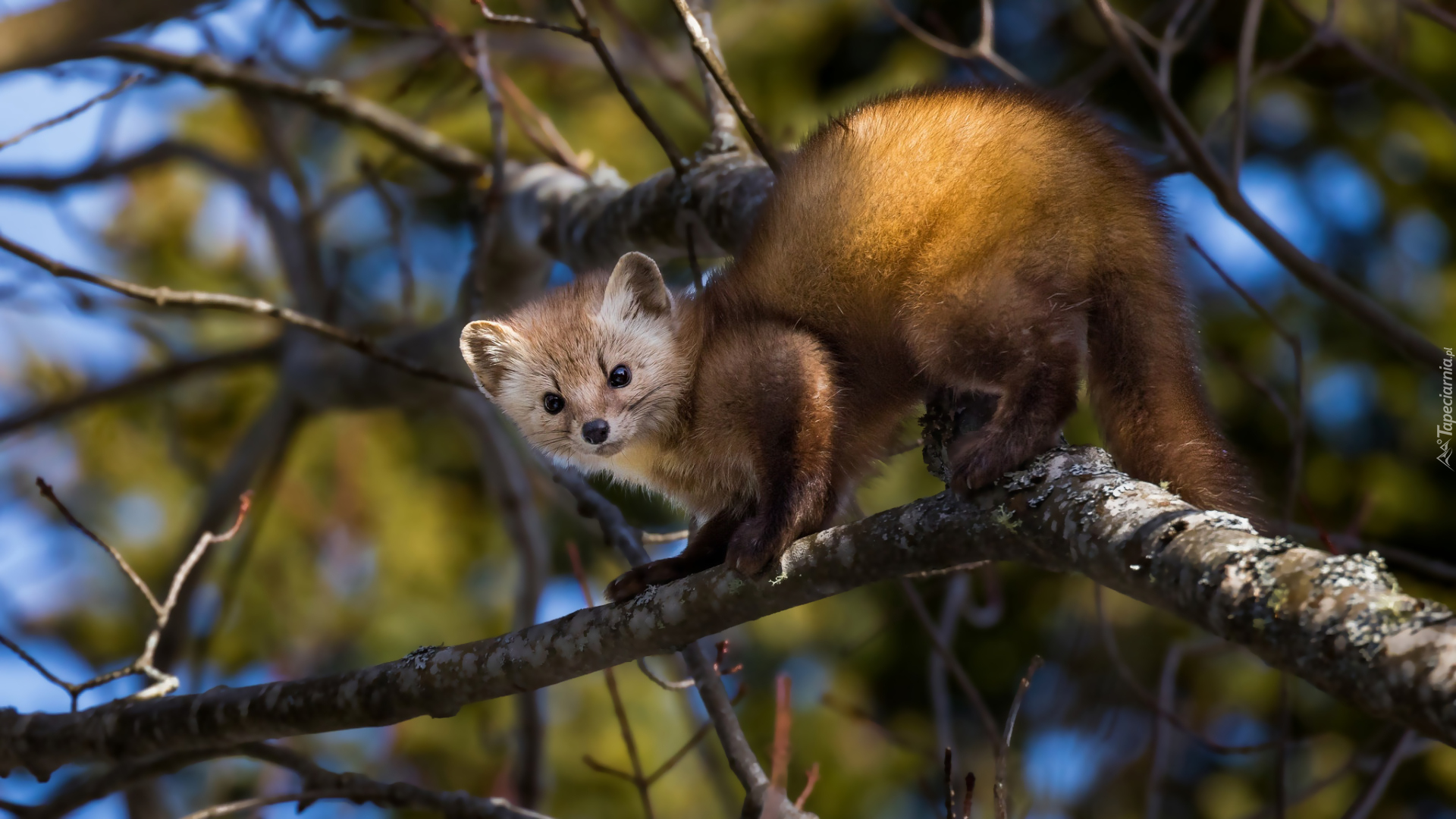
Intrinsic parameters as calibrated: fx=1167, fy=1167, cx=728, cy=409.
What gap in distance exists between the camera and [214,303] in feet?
12.2

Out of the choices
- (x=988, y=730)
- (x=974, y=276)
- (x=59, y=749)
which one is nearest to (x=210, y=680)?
(x=59, y=749)

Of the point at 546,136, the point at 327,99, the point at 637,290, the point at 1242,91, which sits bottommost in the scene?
the point at 1242,91

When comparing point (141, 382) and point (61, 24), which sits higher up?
point (141, 382)

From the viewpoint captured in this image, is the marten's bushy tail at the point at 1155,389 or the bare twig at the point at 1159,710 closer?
the marten's bushy tail at the point at 1155,389

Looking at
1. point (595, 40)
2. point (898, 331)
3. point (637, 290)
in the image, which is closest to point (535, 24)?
point (595, 40)

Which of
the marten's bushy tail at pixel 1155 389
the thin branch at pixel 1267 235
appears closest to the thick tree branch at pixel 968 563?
the marten's bushy tail at pixel 1155 389

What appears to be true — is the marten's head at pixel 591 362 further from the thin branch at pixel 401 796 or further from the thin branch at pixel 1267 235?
the thin branch at pixel 1267 235

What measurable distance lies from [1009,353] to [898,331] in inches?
14.8

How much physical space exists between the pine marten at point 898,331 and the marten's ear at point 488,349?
0.84 feet

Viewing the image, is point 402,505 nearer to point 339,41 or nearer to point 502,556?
point 502,556

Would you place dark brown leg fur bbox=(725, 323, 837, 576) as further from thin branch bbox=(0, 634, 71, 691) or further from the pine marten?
thin branch bbox=(0, 634, 71, 691)

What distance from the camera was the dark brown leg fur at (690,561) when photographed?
11.3 feet

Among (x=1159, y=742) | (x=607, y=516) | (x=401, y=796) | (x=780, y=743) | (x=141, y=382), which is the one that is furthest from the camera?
(x=141, y=382)

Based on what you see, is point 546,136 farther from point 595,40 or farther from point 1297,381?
point 1297,381
